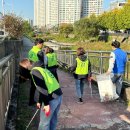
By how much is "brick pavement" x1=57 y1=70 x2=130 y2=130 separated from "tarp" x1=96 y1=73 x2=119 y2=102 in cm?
17

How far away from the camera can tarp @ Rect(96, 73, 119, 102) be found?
7.91 meters

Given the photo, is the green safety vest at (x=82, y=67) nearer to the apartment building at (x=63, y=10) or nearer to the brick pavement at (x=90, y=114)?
the brick pavement at (x=90, y=114)

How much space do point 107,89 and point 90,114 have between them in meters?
1.03

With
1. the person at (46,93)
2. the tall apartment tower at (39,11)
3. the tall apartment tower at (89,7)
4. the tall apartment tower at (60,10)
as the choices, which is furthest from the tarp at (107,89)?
the tall apartment tower at (39,11)

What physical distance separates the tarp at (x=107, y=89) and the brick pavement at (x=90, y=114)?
0.17 m

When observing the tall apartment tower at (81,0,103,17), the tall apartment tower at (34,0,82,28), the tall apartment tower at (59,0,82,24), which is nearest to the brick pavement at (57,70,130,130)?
the tall apartment tower at (34,0,82,28)

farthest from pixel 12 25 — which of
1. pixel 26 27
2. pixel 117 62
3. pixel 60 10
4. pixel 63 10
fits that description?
pixel 63 10

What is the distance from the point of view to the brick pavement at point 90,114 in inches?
249

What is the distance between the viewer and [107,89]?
7.95m

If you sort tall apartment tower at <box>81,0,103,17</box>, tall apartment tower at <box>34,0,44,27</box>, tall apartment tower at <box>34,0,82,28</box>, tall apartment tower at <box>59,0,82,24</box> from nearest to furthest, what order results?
tall apartment tower at <box>59,0,82,24</box>
tall apartment tower at <box>34,0,82,28</box>
tall apartment tower at <box>81,0,103,17</box>
tall apartment tower at <box>34,0,44,27</box>

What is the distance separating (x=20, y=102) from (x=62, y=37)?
89.0 meters

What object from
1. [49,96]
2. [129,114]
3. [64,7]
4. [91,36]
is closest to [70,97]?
[129,114]

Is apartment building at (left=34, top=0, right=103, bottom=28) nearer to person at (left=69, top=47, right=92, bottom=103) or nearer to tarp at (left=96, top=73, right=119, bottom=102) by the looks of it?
person at (left=69, top=47, right=92, bottom=103)

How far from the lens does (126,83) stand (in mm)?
8680
